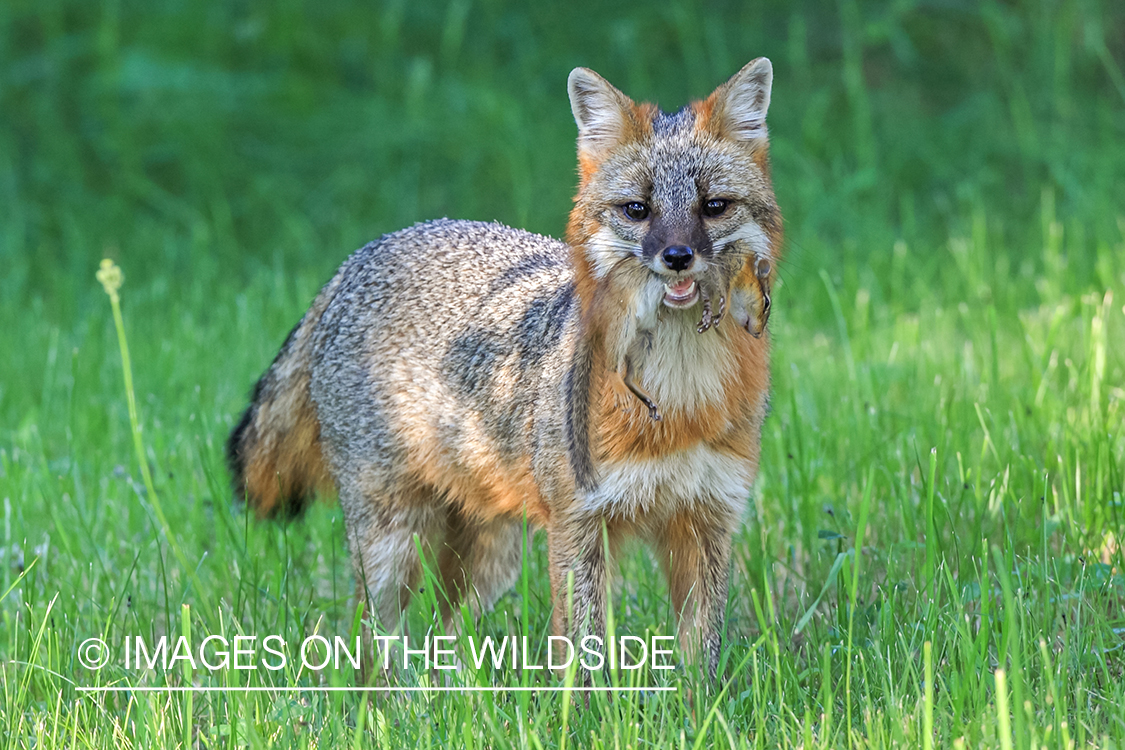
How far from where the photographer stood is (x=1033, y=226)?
8.51m

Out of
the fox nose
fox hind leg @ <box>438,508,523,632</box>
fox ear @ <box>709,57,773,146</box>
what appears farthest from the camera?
fox hind leg @ <box>438,508,523,632</box>

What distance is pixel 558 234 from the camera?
9.08 m

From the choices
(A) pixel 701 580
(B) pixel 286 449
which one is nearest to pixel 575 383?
(A) pixel 701 580

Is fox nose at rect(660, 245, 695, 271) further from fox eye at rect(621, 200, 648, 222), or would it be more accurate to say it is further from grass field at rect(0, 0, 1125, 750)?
grass field at rect(0, 0, 1125, 750)

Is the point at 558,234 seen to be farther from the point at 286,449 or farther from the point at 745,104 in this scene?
the point at 745,104

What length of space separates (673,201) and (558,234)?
19.1 feet

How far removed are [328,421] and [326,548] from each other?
0.78 metres

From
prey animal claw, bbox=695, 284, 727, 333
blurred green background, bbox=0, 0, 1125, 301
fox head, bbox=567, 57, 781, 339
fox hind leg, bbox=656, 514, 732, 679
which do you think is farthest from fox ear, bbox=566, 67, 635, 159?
blurred green background, bbox=0, 0, 1125, 301

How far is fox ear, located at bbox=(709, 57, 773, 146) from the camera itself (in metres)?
3.54

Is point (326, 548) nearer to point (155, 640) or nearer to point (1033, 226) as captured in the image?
point (155, 640)

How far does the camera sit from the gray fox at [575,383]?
3348mm

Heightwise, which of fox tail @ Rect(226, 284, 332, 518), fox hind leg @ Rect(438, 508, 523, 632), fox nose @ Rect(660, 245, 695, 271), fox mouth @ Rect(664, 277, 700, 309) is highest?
fox nose @ Rect(660, 245, 695, 271)

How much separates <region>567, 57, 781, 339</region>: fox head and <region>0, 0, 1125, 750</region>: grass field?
839 millimetres

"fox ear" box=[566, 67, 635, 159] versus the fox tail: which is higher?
"fox ear" box=[566, 67, 635, 159]
